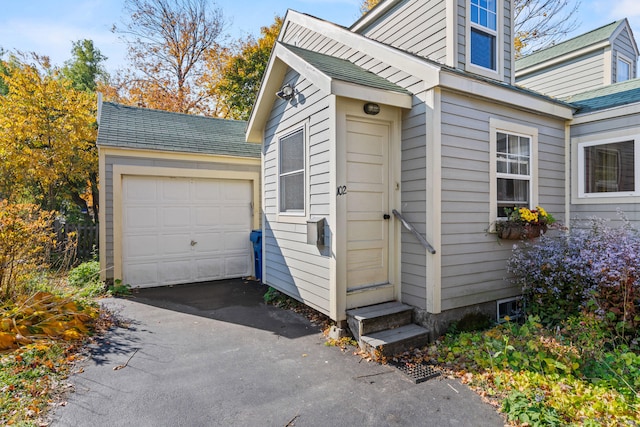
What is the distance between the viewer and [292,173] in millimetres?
5246

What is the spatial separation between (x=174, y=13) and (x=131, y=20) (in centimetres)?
203

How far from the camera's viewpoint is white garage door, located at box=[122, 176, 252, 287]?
6.70m

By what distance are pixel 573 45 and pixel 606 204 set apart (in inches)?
263

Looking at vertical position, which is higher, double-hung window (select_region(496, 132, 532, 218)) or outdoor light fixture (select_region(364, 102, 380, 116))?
outdoor light fixture (select_region(364, 102, 380, 116))

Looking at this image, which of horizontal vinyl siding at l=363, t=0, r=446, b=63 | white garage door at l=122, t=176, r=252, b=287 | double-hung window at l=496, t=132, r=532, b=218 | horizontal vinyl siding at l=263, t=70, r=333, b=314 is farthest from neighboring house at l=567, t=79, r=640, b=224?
white garage door at l=122, t=176, r=252, b=287

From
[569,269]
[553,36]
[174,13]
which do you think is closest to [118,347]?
[569,269]

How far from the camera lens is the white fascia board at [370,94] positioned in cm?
389

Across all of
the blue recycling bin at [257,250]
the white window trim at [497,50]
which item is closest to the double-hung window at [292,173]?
the blue recycling bin at [257,250]

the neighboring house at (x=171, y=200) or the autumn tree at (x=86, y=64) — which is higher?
the autumn tree at (x=86, y=64)

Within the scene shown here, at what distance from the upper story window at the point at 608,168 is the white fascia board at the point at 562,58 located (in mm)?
5556

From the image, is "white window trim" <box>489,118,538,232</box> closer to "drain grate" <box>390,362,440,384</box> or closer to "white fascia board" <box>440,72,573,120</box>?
"white fascia board" <box>440,72,573,120</box>

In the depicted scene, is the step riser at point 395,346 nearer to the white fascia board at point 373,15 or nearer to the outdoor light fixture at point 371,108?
the outdoor light fixture at point 371,108

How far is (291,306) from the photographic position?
5539mm

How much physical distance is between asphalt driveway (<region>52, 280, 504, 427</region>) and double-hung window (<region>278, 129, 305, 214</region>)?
70.5 inches
